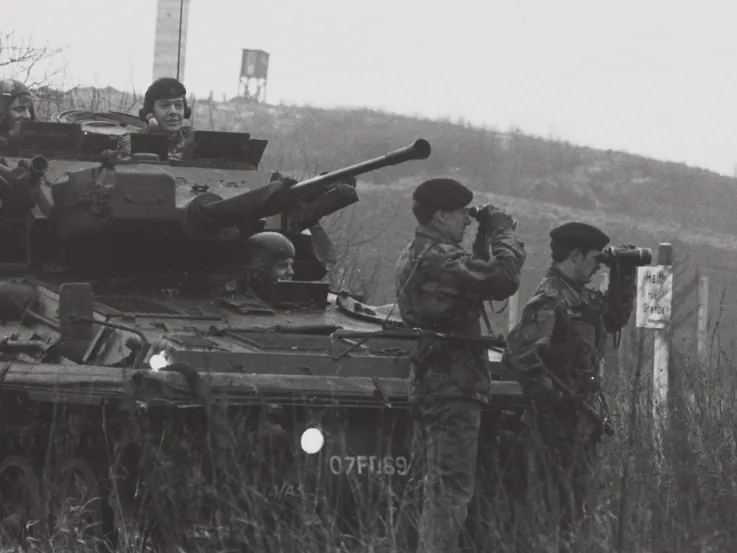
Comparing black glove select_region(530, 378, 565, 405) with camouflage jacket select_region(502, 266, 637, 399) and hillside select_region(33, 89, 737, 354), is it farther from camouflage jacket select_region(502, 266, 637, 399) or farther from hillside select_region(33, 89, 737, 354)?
hillside select_region(33, 89, 737, 354)

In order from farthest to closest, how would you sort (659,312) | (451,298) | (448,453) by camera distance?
(659,312) → (451,298) → (448,453)

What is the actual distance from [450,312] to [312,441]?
1.05 meters

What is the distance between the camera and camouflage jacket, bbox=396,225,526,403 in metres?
8.12

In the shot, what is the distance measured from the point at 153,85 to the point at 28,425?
3.93 m

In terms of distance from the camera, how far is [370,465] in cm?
875

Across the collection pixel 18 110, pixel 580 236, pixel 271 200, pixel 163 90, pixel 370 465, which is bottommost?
pixel 370 465

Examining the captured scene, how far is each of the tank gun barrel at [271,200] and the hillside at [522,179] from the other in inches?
855

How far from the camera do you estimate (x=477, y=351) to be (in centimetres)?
830

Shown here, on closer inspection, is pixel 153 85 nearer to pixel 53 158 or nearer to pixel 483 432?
pixel 53 158

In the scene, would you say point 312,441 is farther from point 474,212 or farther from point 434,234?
point 474,212

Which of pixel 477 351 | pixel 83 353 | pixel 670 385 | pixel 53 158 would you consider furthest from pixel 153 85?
pixel 670 385

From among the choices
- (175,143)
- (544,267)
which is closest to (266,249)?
(175,143)

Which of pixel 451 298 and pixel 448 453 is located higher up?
pixel 451 298

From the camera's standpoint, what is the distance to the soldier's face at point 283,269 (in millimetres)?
10828
